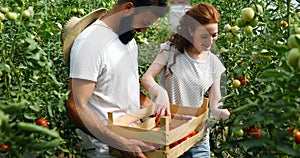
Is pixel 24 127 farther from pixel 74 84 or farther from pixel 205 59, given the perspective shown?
pixel 205 59

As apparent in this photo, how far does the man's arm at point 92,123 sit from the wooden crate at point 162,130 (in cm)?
3

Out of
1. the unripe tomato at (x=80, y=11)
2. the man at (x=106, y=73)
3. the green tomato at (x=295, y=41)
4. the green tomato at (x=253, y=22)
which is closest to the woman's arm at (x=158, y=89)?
the man at (x=106, y=73)

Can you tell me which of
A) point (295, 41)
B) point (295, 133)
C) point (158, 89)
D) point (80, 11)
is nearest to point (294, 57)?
point (295, 41)

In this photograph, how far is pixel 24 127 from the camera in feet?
3.51

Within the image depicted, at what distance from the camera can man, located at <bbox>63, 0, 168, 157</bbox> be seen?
1.79 meters

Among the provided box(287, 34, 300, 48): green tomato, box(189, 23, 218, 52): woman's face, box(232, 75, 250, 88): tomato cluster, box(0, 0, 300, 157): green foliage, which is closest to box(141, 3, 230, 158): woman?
box(189, 23, 218, 52): woman's face

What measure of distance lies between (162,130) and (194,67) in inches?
26.3

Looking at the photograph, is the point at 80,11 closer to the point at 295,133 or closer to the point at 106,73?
the point at 106,73

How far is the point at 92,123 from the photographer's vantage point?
5.90ft

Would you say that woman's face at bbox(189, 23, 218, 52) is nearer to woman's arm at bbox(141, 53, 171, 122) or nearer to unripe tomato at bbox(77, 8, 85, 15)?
woman's arm at bbox(141, 53, 171, 122)

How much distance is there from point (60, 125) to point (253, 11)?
36.9 inches

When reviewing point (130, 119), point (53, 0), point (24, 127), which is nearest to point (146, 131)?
point (130, 119)

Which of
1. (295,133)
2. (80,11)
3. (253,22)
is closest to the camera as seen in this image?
(295,133)

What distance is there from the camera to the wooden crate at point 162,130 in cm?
177
